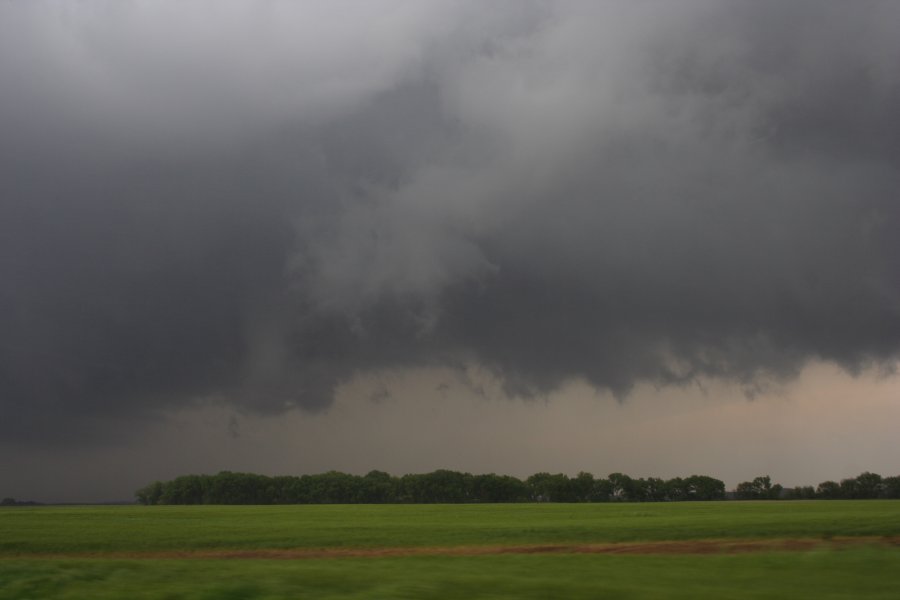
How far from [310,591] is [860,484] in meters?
147

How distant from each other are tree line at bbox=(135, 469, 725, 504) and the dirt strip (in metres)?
113

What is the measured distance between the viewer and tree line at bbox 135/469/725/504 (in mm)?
148250

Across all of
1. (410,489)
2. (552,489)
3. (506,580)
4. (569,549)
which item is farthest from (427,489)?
(506,580)

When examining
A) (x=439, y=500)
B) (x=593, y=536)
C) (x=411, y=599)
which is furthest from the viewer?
(x=439, y=500)

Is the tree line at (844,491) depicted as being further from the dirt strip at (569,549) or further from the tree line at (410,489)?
the dirt strip at (569,549)

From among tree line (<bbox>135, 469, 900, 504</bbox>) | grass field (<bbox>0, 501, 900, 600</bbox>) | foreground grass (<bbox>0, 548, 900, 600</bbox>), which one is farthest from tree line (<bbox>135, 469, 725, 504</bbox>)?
foreground grass (<bbox>0, 548, 900, 600</bbox>)

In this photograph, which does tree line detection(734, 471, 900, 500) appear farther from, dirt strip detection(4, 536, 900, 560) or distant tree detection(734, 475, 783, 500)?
dirt strip detection(4, 536, 900, 560)

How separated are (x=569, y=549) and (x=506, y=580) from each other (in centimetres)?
1538

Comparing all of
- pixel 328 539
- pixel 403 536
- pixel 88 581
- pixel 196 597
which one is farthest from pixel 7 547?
→ pixel 196 597

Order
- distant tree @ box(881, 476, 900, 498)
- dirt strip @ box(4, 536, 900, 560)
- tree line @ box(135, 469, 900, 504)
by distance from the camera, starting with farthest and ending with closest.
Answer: tree line @ box(135, 469, 900, 504)
distant tree @ box(881, 476, 900, 498)
dirt strip @ box(4, 536, 900, 560)

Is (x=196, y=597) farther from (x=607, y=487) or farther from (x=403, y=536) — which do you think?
(x=607, y=487)

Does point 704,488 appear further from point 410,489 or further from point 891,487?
point 410,489

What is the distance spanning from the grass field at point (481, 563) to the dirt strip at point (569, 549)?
0.33ft

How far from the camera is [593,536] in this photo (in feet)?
130
